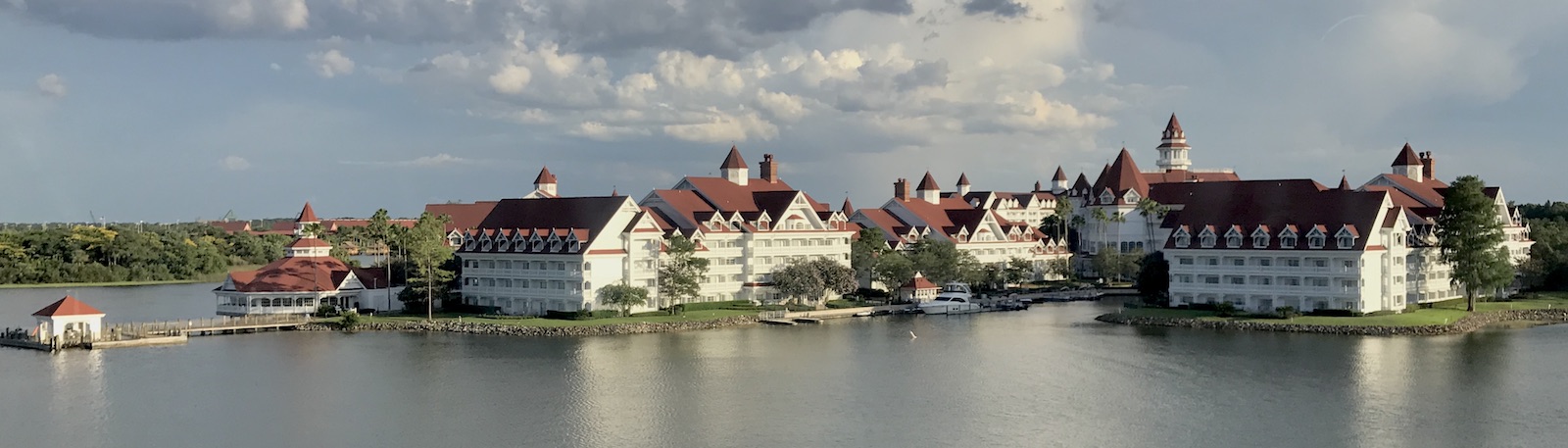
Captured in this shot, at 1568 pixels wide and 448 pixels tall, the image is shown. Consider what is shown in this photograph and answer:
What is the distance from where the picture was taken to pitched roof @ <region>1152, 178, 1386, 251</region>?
55.6 meters

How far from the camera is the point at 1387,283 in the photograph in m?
55.8

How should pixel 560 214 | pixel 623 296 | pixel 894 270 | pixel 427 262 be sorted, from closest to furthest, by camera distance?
pixel 623 296 < pixel 427 262 < pixel 560 214 < pixel 894 270

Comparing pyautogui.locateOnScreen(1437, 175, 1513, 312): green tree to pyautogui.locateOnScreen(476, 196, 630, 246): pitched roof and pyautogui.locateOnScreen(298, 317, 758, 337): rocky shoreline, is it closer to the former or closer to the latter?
pyautogui.locateOnScreen(298, 317, 758, 337): rocky shoreline

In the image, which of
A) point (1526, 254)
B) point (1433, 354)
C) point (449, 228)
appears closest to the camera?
point (1433, 354)

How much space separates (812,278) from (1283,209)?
68.2ft

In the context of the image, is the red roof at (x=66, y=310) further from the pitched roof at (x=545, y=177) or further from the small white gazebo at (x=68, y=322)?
the pitched roof at (x=545, y=177)

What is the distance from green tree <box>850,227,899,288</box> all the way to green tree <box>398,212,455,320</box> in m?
21.8

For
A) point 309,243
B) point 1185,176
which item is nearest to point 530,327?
point 309,243

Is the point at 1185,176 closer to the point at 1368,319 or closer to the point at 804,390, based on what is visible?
the point at 1368,319

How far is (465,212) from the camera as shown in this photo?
8481cm

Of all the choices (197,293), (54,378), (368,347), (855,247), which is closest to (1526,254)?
(855,247)

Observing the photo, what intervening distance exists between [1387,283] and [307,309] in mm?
45827

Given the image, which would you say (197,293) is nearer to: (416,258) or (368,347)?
(416,258)

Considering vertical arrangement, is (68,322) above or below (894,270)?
below
